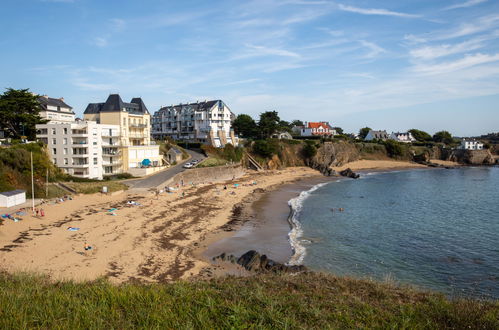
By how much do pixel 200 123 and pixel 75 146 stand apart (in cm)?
3963

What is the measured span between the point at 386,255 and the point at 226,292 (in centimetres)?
1499

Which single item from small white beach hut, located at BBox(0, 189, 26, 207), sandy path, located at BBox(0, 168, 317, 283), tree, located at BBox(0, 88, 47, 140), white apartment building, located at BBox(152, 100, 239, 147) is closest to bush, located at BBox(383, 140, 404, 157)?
white apartment building, located at BBox(152, 100, 239, 147)

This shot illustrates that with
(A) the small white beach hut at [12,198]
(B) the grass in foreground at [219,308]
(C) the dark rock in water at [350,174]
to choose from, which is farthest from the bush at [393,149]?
(B) the grass in foreground at [219,308]

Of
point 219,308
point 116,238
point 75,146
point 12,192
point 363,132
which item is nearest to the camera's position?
point 219,308

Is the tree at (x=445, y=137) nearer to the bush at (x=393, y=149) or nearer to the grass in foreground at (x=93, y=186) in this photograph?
the bush at (x=393, y=149)

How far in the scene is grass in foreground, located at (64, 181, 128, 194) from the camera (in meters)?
33.6

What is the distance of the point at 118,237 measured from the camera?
2223cm

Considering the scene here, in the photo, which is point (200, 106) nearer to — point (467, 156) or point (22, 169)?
point (22, 169)

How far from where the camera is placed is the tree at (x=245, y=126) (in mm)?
79250

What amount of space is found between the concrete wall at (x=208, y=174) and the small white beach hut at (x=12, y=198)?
1398 cm

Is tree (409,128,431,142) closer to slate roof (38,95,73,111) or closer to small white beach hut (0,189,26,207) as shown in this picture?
slate roof (38,95,73,111)

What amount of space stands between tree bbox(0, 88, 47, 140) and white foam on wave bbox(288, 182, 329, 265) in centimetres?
3419

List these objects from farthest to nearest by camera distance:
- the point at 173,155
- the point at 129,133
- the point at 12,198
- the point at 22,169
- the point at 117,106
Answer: the point at 173,155, the point at 129,133, the point at 117,106, the point at 22,169, the point at 12,198

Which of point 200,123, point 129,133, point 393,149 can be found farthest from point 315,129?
point 129,133
